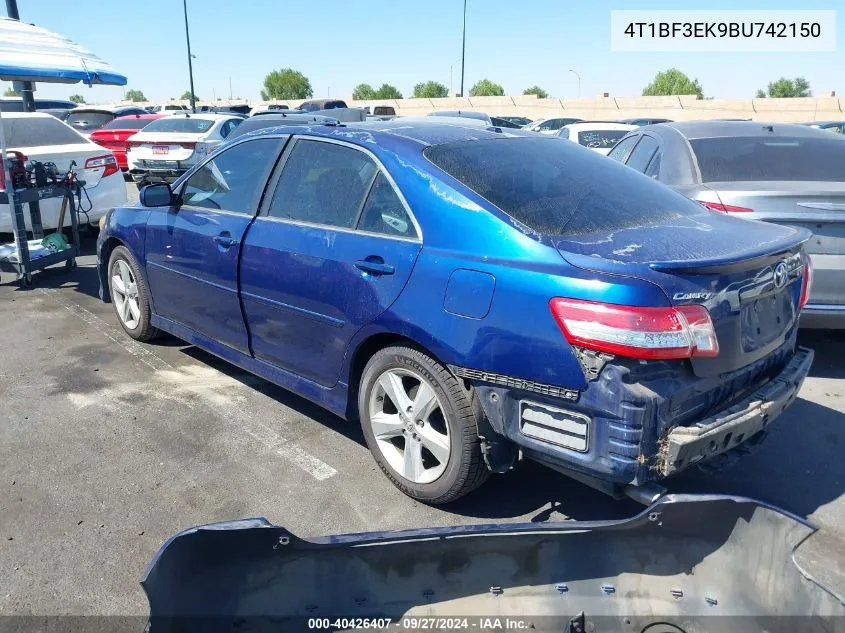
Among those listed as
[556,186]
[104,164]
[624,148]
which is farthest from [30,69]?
[624,148]

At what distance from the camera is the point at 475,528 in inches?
89.7

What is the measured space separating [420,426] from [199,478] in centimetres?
119

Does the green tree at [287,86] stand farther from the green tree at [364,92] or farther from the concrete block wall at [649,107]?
the concrete block wall at [649,107]

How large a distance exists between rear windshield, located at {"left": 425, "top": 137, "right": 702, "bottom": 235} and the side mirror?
2.05m

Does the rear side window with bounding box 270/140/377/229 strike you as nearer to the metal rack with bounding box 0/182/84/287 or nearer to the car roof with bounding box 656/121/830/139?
the car roof with bounding box 656/121/830/139

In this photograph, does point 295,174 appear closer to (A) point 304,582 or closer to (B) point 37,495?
(B) point 37,495

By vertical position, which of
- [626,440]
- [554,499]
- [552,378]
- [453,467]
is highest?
[552,378]

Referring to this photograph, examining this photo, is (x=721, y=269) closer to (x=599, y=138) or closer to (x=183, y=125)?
(x=599, y=138)

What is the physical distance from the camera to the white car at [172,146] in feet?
42.8

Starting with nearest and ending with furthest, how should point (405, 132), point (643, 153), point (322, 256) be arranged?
1. point (322, 256)
2. point (405, 132)
3. point (643, 153)

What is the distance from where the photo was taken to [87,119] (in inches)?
745

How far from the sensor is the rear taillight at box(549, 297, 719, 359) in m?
2.40

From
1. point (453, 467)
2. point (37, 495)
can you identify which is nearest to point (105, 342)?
point (37, 495)

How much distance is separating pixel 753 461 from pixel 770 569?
1.65 m
